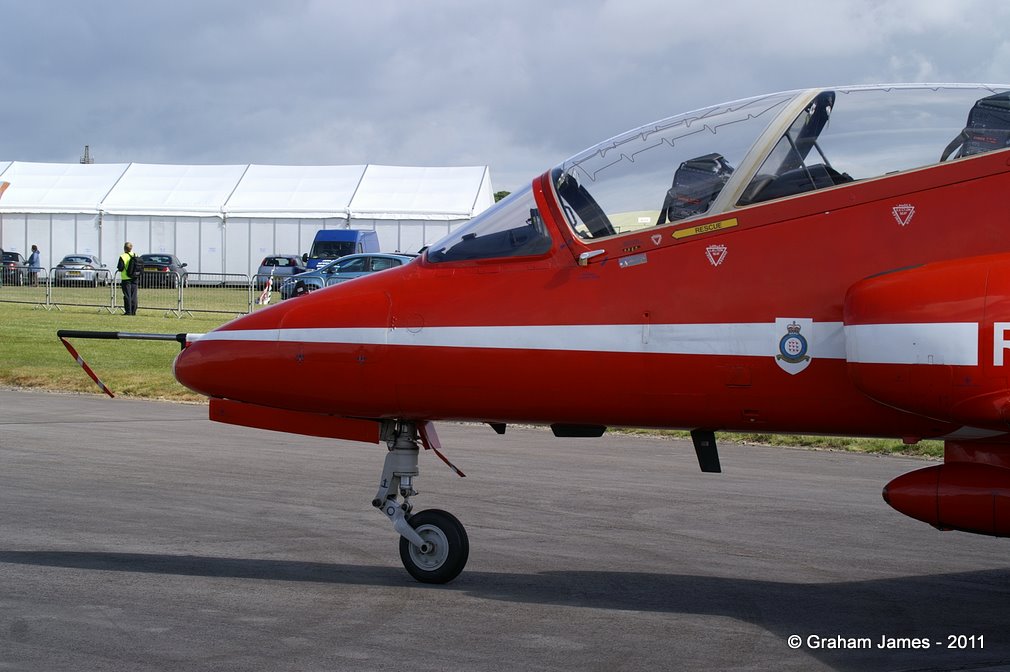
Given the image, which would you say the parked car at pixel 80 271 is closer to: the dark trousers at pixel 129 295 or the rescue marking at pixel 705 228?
the dark trousers at pixel 129 295

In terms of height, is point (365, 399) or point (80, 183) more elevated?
point (80, 183)

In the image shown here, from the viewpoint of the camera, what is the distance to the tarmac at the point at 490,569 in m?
5.87

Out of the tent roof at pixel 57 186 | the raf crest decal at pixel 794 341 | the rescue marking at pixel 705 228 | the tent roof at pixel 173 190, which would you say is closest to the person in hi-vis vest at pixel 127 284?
the tent roof at pixel 173 190

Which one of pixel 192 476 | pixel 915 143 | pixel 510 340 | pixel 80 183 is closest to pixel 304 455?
pixel 192 476

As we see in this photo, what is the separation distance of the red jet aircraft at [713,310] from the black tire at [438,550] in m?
0.01

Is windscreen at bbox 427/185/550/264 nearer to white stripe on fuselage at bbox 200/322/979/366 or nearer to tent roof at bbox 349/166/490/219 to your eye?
white stripe on fuselage at bbox 200/322/979/366

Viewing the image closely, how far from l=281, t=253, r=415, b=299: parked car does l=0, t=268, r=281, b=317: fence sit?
3.47ft

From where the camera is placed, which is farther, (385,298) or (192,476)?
(192,476)

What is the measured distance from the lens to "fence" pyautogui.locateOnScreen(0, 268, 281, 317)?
31.7 meters

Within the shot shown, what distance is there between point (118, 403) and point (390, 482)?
37.2 feet

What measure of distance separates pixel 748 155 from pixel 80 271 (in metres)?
37.4

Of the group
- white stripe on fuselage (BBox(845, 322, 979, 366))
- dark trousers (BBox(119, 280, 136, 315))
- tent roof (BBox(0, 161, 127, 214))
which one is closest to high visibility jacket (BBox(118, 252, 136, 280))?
dark trousers (BBox(119, 280, 136, 315))

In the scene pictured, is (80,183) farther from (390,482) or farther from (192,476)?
(390,482)

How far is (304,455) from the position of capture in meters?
12.8
